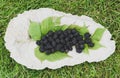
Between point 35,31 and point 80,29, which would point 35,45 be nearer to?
point 35,31

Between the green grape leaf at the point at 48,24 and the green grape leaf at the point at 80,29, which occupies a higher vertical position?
the green grape leaf at the point at 48,24

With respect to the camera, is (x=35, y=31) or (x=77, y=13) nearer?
(x=35, y=31)

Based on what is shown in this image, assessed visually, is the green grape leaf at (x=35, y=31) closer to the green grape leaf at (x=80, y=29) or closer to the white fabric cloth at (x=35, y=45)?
the white fabric cloth at (x=35, y=45)

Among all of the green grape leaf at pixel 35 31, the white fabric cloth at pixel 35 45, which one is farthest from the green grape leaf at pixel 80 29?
the green grape leaf at pixel 35 31

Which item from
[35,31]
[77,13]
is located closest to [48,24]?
[35,31]

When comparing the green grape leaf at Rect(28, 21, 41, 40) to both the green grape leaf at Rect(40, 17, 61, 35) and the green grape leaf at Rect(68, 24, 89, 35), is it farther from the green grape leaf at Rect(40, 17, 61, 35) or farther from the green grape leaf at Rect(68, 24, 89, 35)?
the green grape leaf at Rect(68, 24, 89, 35)
